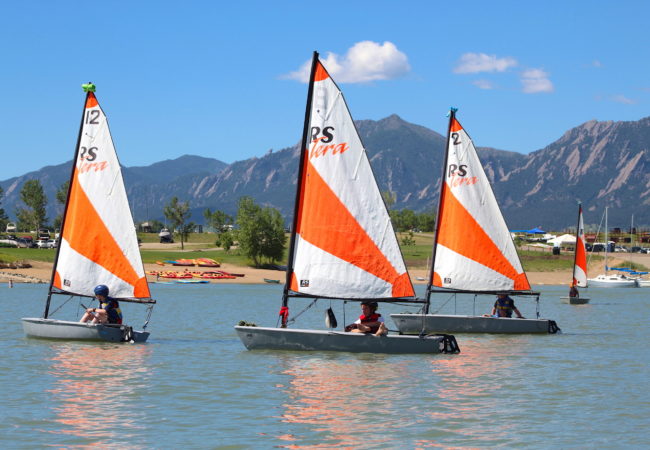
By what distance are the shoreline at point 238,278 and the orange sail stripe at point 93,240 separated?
74.4 m

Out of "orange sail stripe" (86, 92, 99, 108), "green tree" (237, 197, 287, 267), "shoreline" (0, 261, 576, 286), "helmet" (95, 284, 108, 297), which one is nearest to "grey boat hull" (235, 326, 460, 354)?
"helmet" (95, 284, 108, 297)

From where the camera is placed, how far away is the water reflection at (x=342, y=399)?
20672 millimetres

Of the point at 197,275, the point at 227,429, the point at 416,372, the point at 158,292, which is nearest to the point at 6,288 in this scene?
the point at 158,292

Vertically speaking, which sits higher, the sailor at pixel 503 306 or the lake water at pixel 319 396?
the sailor at pixel 503 306

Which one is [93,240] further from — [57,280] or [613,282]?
[613,282]

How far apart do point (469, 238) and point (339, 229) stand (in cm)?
1312

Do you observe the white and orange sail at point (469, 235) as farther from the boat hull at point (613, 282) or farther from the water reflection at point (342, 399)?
the boat hull at point (613, 282)

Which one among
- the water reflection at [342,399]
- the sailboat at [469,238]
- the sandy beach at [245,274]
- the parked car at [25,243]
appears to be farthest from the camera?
the parked car at [25,243]

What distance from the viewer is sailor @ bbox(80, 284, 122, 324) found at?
3578cm

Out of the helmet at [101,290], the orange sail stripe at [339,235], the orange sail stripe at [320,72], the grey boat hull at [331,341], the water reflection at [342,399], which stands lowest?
the water reflection at [342,399]

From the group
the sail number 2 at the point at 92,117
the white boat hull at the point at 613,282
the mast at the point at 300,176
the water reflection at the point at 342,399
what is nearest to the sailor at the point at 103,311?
the sail number 2 at the point at 92,117

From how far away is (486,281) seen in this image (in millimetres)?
45312

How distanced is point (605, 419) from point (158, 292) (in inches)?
3013

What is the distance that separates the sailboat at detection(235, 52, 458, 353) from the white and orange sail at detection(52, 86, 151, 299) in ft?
21.5
